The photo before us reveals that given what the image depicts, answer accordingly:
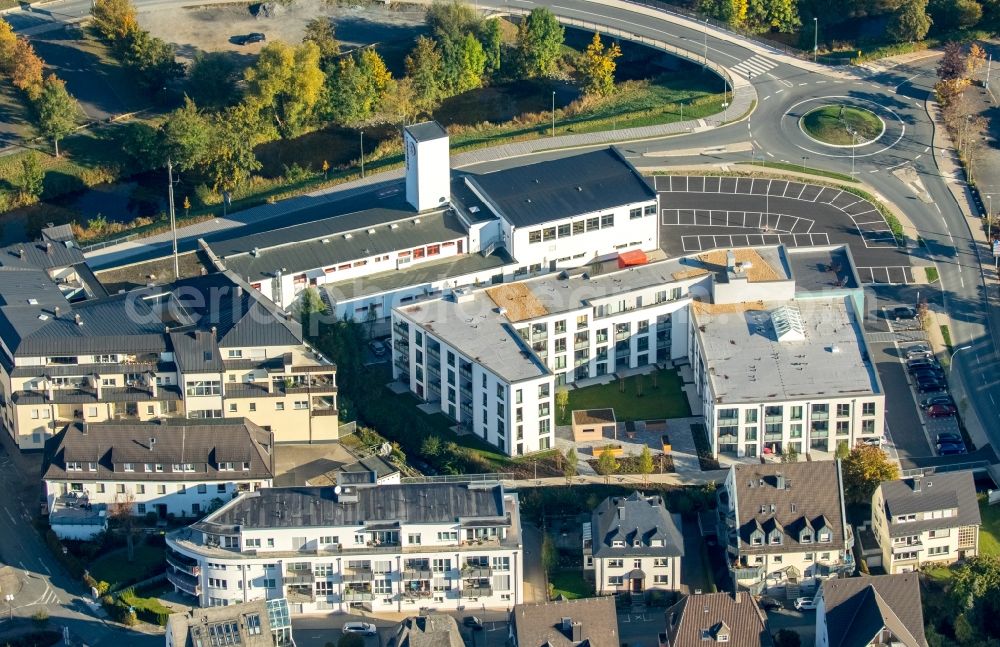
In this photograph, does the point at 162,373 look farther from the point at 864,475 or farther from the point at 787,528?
the point at 864,475

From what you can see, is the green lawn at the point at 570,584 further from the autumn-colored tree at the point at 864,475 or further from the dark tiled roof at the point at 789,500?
the autumn-colored tree at the point at 864,475

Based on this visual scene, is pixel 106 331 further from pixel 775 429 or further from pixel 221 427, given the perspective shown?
pixel 775 429

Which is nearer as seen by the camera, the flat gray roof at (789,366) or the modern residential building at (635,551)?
the modern residential building at (635,551)

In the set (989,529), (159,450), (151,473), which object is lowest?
(989,529)

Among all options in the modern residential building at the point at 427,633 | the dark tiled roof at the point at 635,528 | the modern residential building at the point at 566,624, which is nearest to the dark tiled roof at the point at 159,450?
the modern residential building at the point at 427,633

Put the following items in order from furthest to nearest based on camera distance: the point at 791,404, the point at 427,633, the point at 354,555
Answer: the point at 791,404
the point at 354,555
the point at 427,633

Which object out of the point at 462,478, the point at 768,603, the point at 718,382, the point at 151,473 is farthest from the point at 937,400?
the point at 151,473

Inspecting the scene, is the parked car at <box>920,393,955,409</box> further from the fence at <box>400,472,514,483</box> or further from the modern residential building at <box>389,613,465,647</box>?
the modern residential building at <box>389,613,465,647</box>
